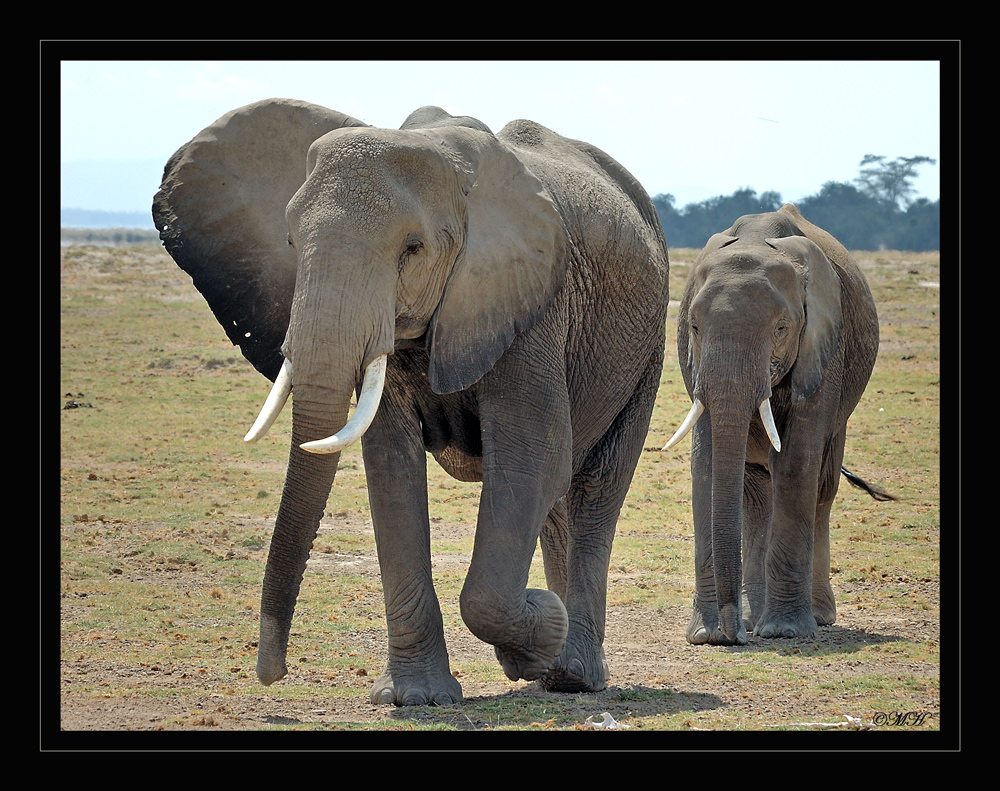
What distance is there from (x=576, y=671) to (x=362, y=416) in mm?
1804

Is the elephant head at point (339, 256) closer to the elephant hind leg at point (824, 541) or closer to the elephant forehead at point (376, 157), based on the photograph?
the elephant forehead at point (376, 157)

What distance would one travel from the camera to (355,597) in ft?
25.7

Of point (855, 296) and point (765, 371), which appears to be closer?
point (765, 371)

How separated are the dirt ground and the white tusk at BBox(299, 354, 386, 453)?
1208 millimetres

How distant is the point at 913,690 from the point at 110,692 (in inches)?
130

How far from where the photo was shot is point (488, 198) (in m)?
5.06

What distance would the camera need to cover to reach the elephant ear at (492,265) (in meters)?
4.92

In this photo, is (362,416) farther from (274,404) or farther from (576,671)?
(576,671)

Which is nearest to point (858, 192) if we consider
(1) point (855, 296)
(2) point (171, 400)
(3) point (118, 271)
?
(3) point (118, 271)

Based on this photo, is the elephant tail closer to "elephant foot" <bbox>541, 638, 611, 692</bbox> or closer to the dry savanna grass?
the dry savanna grass

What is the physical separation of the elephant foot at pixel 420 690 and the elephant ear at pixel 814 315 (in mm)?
2805

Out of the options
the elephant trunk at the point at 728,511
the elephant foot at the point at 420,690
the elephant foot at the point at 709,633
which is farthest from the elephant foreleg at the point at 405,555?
the elephant foot at the point at 709,633

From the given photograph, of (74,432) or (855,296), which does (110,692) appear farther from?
(74,432)
